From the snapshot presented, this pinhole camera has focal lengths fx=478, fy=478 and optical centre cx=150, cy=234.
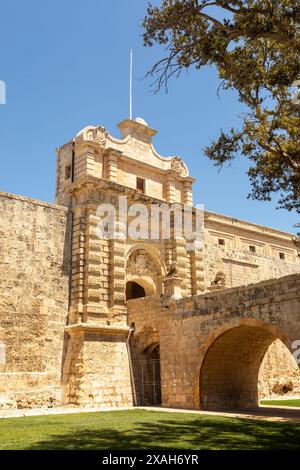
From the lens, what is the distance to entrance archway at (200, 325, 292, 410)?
15.5 m

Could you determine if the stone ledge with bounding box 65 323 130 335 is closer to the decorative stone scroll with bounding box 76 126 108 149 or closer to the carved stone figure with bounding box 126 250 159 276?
the carved stone figure with bounding box 126 250 159 276

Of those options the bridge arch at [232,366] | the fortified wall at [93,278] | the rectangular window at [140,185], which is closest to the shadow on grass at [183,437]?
the bridge arch at [232,366]

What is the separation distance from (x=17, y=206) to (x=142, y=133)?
24.2 feet

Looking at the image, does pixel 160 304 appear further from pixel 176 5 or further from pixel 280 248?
pixel 280 248

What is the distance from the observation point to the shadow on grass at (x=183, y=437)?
7.82 metres

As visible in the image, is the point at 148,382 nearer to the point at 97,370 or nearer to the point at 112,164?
the point at 97,370

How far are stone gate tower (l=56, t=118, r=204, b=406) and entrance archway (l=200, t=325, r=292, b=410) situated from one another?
278 cm

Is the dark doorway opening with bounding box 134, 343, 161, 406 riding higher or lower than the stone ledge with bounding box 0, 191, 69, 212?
lower

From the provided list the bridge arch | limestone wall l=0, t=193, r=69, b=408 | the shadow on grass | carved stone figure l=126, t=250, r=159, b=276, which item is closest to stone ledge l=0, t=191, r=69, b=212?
limestone wall l=0, t=193, r=69, b=408

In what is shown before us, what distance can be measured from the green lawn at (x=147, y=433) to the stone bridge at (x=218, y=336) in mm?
3153

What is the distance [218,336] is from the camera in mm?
15164

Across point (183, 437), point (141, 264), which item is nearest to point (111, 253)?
point (141, 264)

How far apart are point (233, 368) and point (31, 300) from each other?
7.47m

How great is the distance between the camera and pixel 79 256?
18047 mm
